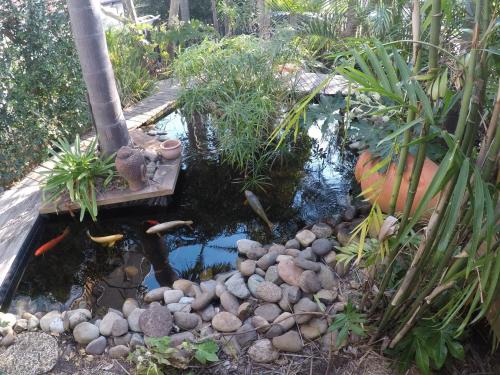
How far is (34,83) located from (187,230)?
2297 millimetres

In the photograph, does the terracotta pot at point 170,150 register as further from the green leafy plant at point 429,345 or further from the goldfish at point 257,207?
the green leafy plant at point 429,345

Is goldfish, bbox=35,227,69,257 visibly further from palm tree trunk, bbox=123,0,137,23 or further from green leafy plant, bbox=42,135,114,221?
palm tree trunk, bbox=123,0,137,23

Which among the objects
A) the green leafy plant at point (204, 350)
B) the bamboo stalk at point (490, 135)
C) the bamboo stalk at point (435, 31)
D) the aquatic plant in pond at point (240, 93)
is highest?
the bamboo stalk at point (435, 31)

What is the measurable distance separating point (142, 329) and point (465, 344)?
5.39ft

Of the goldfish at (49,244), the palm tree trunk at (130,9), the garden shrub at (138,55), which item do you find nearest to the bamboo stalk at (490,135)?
the goldfish at (49,244)

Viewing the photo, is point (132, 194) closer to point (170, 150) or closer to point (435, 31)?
point (170, 150)

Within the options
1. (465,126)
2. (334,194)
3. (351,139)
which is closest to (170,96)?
(351,139)

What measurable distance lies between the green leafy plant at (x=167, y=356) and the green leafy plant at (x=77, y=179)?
1581 mm

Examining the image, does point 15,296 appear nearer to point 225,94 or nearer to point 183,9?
point 225,94

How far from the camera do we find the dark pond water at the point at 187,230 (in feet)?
9.50

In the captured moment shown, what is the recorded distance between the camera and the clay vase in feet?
10.8

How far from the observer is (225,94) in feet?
12.7

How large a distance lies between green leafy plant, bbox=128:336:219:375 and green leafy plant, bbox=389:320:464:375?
2.88 ft

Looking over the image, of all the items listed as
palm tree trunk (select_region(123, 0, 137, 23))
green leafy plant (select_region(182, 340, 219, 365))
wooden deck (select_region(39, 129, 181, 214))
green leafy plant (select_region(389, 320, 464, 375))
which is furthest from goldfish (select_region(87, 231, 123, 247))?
palm tree trunk (select_region(123, 0, 137, 23))
